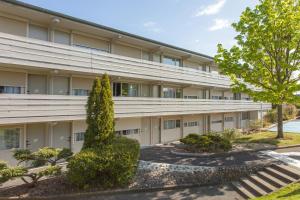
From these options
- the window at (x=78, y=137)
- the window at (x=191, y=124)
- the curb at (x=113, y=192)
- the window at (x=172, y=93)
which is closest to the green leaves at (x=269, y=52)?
the window at (x=172, y=93)

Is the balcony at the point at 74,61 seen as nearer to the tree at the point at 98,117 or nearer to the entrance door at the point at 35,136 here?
the entrance door at the point at 35,136

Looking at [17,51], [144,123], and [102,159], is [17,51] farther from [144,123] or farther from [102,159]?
[144,123]

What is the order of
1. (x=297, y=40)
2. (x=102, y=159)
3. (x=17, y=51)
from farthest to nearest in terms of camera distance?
1. (x=297, y=40)
2. (x=17, y=51)
3. (x=102, y=159)

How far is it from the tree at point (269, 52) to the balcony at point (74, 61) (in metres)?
5.64

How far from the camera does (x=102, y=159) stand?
10.8 m

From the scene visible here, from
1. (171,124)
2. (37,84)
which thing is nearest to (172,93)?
(171,124)

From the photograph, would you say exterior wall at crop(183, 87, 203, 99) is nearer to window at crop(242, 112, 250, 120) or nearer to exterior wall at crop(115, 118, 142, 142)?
exterior wall at crop(115, 118, 142, 142)

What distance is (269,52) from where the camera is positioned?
769 inches

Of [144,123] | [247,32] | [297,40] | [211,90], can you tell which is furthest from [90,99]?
[211,90]

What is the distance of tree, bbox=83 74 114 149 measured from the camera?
1188 cm

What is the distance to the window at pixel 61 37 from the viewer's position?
55.4ft

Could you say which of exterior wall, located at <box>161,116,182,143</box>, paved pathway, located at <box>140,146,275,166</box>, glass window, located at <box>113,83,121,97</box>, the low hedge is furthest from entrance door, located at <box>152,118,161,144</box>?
paved pathway, located at <box>140,146,275,166</box>

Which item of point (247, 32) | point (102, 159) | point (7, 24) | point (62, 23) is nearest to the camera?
point (102, 159)

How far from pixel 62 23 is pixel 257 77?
16.5m
